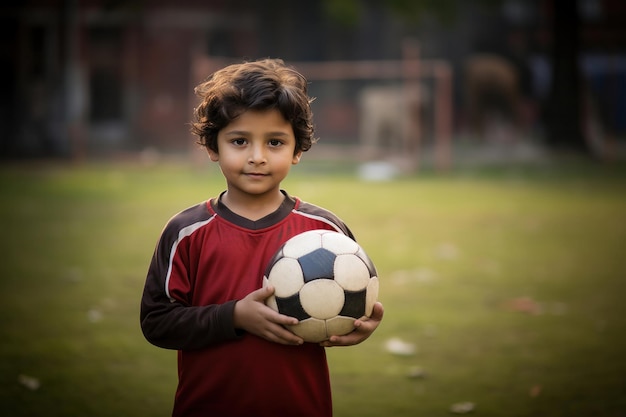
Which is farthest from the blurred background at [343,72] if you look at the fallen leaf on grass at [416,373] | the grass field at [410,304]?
the fallen leaf on grass at [416,373]

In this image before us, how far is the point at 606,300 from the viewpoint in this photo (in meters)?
5.96

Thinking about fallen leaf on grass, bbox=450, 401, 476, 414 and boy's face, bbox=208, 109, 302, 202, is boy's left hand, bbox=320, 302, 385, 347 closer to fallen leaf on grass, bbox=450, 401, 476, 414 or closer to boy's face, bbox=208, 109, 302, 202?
boy's face, bbox=208, 109, 302, 202

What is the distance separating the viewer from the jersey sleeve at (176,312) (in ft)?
8.35

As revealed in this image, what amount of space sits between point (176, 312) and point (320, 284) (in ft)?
1.37

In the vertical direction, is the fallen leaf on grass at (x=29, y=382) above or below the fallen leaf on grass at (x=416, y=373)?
above

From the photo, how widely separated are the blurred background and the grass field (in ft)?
19.1

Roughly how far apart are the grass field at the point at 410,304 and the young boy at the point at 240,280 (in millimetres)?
1315

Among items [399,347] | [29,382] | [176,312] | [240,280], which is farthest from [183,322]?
[399,347]

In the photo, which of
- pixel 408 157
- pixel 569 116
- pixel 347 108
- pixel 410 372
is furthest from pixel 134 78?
pixel 410 372

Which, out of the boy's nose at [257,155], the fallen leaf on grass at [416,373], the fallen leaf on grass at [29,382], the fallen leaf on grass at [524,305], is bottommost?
the fallen leaf on grass at [416,373]

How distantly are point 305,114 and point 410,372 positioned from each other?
2054 mm

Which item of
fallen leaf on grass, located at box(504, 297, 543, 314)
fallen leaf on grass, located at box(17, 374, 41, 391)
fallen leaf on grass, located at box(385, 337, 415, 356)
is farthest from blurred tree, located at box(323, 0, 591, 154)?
fallen leaf on grass, located at box(17, 374, 41, 391)

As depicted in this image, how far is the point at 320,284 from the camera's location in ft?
8.54

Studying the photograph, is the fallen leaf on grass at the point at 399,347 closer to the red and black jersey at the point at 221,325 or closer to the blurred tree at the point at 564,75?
the red and black jersey at the point at 221,325
